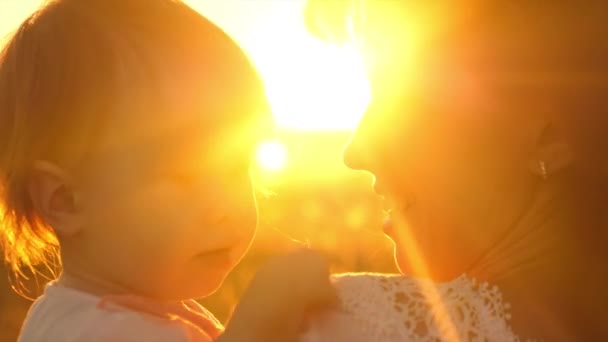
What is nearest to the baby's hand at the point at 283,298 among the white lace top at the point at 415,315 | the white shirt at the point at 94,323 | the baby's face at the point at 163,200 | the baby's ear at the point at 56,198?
the white lace top at the point at 415,315

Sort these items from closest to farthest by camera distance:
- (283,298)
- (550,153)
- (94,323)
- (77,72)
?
(283,298), (550,153), (94,323), (77,72)

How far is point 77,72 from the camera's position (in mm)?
2234

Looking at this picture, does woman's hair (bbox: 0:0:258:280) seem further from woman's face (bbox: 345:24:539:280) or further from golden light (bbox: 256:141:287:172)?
woman's face (bbox: 345:24:539:280)

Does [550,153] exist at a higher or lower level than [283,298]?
higher

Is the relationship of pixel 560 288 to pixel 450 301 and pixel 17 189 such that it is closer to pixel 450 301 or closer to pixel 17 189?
pixel 450 301

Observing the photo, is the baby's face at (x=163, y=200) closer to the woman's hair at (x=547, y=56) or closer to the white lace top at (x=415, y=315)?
the white lace top at (x=415, y=315)

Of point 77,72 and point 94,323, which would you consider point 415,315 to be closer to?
point 94,323

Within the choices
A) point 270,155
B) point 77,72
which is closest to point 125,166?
point 77,72

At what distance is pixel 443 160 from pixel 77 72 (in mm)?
1168

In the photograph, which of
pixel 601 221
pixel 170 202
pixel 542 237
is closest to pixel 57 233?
pixel 170 202

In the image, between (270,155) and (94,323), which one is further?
(270,155)

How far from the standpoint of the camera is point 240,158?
7.52 feet

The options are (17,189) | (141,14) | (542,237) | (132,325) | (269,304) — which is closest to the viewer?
(269,304)

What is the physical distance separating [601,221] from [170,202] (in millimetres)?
1171
